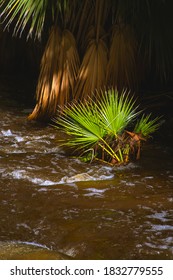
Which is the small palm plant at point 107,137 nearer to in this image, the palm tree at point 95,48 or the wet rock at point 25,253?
the palm tree at point 95,48

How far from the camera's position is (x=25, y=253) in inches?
126

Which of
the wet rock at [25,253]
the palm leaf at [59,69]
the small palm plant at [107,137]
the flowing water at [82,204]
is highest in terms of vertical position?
the palm leaf at [59,69]

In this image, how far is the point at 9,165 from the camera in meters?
4.88

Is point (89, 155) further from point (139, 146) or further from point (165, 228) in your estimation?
point (165, 228)

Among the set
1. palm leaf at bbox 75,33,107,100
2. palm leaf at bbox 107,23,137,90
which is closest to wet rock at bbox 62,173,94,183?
palm leaf at bbox 75,33,107,100

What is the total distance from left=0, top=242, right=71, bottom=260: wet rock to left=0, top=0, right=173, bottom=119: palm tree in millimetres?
2900

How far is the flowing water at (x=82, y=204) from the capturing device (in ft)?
11.3

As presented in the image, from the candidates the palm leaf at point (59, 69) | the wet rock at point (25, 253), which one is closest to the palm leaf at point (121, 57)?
the palm leaf at point (59, 69)

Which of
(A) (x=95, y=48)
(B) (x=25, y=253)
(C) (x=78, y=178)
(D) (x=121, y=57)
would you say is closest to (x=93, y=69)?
(A) (x=95, y=48)

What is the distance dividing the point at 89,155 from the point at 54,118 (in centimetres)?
136

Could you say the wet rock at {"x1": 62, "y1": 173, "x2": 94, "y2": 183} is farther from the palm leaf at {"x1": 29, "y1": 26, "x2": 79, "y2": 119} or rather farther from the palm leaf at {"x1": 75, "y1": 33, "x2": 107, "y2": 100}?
the palm leaf at {"x1": 29, "y1": 26, "x2": 79, "y2": 119}

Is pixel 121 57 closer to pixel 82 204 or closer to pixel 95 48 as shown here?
pixel 95 48

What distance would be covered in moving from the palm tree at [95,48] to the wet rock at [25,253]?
9.51 ft

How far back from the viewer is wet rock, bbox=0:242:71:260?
3.12 metres
